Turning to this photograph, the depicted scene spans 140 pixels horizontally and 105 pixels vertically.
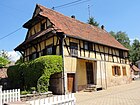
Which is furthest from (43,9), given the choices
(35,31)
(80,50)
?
(80,50)

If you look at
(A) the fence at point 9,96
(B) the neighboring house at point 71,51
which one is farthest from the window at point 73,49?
(A) the fence at point 9,96

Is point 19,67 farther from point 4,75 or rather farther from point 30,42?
point 4,75

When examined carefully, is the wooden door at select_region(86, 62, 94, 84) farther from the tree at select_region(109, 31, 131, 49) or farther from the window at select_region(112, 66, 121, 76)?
the tree at select_region(109, 31, 131, 49)

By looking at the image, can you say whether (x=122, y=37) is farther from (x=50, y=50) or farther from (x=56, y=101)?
(x=56, y=101)

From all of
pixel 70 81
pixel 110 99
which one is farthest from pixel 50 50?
pixel 110 99

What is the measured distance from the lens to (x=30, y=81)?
59.0 feet

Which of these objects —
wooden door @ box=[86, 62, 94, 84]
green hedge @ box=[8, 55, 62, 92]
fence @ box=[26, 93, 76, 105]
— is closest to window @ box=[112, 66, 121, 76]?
wooden door @ box=[86, 62, 94, 84]

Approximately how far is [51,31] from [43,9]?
14.4ft

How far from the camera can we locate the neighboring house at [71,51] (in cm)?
1823

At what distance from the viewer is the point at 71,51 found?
18844 mm

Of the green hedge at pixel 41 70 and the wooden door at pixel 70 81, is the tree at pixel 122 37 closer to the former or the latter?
the wooden door at pixel 70 81

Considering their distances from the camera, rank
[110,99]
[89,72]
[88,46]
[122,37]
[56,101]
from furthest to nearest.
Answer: [122,37] → [89,72] → [88,46] → [110,99] → [56,101]

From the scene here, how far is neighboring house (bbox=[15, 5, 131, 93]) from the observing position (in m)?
18.2

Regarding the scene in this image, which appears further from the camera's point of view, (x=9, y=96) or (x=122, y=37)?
(x=122, y=37)
